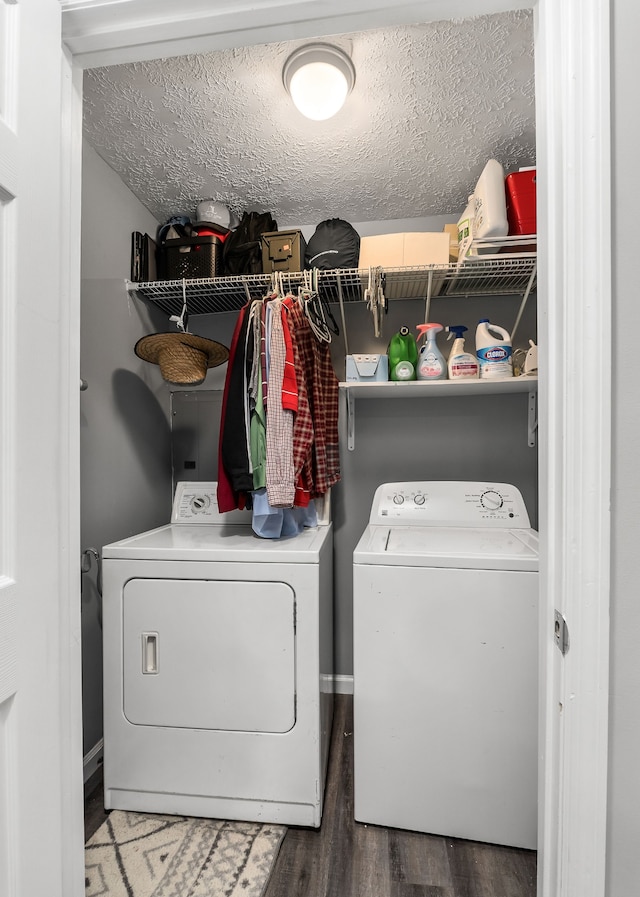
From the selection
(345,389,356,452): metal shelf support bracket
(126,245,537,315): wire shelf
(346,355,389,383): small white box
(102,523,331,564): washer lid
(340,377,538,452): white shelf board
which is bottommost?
(102,523,331,564): washer lid

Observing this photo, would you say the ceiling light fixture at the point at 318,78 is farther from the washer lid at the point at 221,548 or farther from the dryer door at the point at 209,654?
the dryer door at the point at 209,654

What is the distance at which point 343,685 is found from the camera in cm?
234

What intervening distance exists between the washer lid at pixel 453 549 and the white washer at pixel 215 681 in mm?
240

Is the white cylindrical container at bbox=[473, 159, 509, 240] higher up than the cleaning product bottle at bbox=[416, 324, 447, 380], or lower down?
higher up

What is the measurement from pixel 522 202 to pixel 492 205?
14cm

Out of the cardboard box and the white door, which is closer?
the white door

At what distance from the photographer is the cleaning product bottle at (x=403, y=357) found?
1.95 metres

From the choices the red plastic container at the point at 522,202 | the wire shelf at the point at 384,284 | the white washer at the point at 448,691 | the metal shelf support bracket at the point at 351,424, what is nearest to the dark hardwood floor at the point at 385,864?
the white washer at the point at 448,691

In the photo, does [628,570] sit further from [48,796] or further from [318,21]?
[318,21]

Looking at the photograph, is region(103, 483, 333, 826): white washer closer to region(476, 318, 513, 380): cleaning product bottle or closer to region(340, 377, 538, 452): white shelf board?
region(340, 377, 538, 452): white shelf board

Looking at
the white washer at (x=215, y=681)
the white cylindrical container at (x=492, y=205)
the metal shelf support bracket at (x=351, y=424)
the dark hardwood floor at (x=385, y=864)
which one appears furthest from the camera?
the metal shelf support bracket at (x=351, y=424)

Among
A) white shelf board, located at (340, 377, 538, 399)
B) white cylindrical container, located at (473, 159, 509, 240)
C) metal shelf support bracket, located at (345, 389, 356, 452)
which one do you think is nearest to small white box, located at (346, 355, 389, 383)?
white shelf board, located at (340, 377, 538, 399)

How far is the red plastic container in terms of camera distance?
173 cm

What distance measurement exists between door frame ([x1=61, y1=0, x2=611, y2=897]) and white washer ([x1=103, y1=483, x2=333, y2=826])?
891 mm
